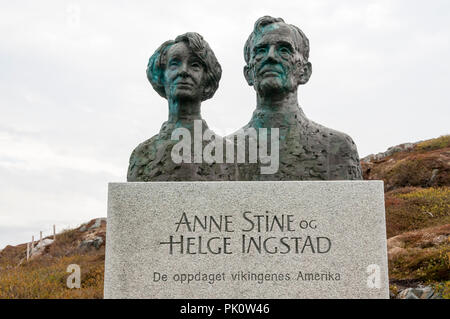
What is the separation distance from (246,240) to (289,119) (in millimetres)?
1844

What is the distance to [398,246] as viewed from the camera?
40.3ft

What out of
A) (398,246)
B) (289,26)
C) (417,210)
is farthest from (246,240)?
(417,210)

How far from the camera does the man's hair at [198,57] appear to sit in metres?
6.32

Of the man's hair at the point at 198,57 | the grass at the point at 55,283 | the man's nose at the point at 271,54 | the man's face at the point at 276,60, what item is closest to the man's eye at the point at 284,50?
the man's face at the point at 276,60

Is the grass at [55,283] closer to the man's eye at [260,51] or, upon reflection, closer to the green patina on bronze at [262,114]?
the green patina on bronze at [262,114]

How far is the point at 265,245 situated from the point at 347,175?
5.05 feet

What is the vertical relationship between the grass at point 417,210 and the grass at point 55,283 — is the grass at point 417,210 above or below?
above

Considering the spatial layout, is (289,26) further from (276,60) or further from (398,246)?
(398,246)

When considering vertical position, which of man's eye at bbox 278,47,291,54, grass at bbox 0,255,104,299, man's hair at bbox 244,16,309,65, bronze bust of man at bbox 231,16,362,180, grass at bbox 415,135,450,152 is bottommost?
grass at bbox 0,255,104,299

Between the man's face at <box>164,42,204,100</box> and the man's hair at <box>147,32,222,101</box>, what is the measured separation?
0.23 ft

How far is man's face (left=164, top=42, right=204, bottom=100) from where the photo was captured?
623cm

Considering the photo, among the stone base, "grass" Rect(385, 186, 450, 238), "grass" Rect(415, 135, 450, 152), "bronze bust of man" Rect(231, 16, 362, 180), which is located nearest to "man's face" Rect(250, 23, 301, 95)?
"bronze bust of man" Rect(231, 16, 362, 180)

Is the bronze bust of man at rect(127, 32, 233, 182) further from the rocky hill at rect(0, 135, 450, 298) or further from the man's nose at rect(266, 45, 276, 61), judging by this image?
the rocky hill at rect(0, 135, 450, 298)
